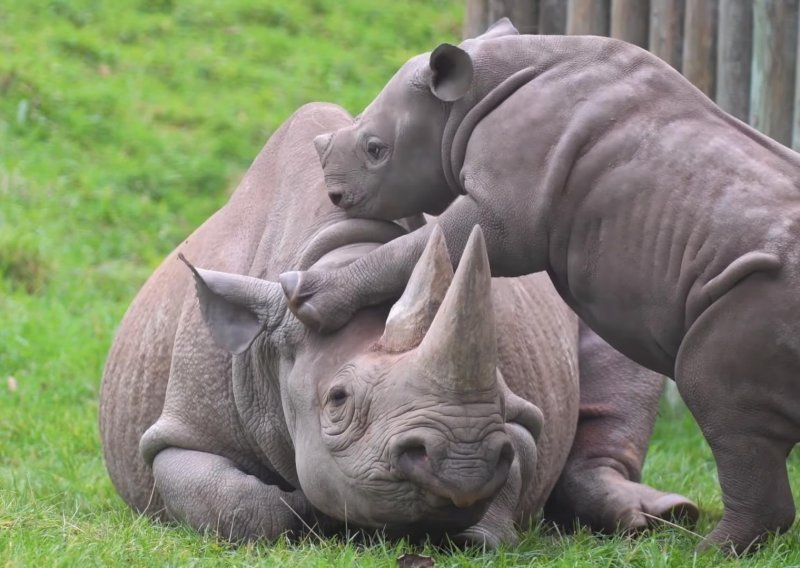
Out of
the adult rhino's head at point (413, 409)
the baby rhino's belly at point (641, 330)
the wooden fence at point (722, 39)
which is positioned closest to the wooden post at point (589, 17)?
the wooden fence at point (722, 39)

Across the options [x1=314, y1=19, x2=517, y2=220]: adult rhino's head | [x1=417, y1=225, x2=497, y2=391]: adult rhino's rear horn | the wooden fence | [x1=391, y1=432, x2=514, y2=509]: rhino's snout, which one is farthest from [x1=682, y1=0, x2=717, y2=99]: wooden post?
[x1=391, y1=432, x2=514, y2=509]: rhino's snout

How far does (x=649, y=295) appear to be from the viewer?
5.04 metres

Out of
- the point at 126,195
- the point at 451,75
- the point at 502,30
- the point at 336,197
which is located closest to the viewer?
the point at 451,75

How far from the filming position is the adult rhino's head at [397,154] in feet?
17.7

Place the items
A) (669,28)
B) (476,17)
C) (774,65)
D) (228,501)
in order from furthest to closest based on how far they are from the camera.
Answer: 1. (476,17)
2. (669,28)
3. (774,65)
4. (228,501)

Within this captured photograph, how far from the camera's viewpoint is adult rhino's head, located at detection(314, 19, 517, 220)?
212 inches

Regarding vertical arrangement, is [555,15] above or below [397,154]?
below

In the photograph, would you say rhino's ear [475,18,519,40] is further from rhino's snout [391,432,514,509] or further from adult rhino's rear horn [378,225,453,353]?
rhino's snout [391,432,514,509]

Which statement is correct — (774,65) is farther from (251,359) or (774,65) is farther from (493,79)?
(251,359)

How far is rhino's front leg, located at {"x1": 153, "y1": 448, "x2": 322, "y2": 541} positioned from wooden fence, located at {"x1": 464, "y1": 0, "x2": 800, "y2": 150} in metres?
3.67

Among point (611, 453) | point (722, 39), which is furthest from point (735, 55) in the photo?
point (611, 453)

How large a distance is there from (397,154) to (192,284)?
3.83ft

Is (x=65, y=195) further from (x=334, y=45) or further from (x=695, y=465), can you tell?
(x=695, y=465)

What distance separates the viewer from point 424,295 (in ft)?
15.9
